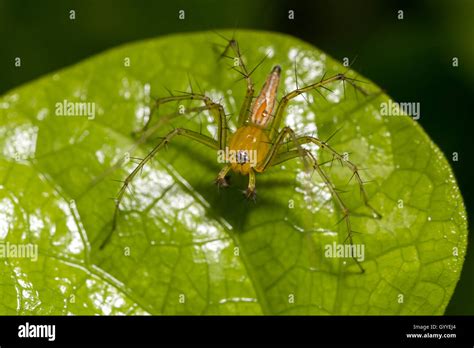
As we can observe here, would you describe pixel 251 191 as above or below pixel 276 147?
below

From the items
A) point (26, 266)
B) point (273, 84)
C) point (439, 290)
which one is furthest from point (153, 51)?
point (439, 290)

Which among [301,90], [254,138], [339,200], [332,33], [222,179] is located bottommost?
[339,200]

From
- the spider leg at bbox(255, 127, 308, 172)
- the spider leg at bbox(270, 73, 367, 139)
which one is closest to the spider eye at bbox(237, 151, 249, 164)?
the spider leg at bbox(255, 127, 308, 172)

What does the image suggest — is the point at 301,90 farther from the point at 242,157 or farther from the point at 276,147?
the point at 242,157

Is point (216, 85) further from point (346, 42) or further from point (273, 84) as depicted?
point (346, 42)
